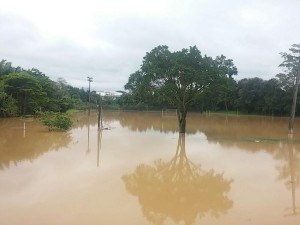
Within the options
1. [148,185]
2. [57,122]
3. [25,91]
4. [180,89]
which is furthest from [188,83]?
[25,91]

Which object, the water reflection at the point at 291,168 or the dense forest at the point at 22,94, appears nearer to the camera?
the water reflection at the point at 291,168

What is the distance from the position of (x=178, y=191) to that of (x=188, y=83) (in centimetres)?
1446

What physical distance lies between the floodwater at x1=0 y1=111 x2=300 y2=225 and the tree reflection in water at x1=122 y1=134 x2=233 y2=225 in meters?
0.02

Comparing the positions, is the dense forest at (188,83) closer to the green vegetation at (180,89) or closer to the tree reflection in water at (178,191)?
the green vegetation at (180,89)

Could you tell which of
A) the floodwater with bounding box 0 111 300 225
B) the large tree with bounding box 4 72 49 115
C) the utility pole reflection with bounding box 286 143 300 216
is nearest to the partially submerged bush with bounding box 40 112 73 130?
the floodwater with bounding box 0 111 300 225

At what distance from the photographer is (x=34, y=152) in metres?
15.4

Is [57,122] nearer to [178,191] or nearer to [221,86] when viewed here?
[221,86]

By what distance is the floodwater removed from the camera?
7.09 m

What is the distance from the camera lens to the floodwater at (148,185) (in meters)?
7.09

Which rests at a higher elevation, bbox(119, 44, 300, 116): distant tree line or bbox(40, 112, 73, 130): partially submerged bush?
bbox(119, 44, 300, 116): distant tree line

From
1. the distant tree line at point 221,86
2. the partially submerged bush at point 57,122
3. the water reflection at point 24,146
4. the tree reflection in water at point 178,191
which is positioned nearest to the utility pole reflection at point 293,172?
the tree reflection in water at point 178,191

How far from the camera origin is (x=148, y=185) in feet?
32.3

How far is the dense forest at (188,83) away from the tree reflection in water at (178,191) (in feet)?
35.6

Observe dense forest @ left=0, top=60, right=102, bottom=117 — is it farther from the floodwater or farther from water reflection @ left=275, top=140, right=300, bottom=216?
water reflection @ left=275, top=140, right=300, bottom=216
